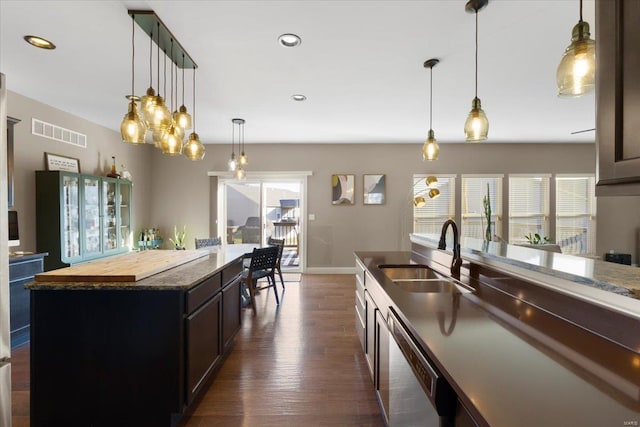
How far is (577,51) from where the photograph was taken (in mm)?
1343

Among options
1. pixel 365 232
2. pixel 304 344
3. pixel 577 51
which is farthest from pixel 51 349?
pixel 365 232

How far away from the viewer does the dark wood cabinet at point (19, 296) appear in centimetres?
289

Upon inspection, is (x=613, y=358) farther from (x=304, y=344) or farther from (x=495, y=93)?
(x=495, y=93)

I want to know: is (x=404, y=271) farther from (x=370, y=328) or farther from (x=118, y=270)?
(x=118, y=270)

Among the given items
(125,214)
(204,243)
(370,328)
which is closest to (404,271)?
(370,328)

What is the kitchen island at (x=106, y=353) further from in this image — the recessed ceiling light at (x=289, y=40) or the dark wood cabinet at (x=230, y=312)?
the recessed ceiling light at (x=289, y=40)

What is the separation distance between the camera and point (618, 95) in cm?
73

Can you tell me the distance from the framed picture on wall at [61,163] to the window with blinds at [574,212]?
8.54 m

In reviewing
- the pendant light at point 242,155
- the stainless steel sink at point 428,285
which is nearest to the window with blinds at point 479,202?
the pendant light at point 242,155

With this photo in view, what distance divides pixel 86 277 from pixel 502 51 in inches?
139

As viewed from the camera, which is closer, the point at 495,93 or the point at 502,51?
the point at 502,51

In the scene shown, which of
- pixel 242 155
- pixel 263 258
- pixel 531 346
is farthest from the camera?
pixel 242 155

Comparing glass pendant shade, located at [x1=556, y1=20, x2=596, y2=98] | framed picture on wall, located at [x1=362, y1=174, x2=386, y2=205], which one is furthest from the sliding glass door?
glass pendant shade, located at [x1=556, y1=20, x2=596, y2=98]

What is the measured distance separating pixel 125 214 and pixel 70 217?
1.21 m
